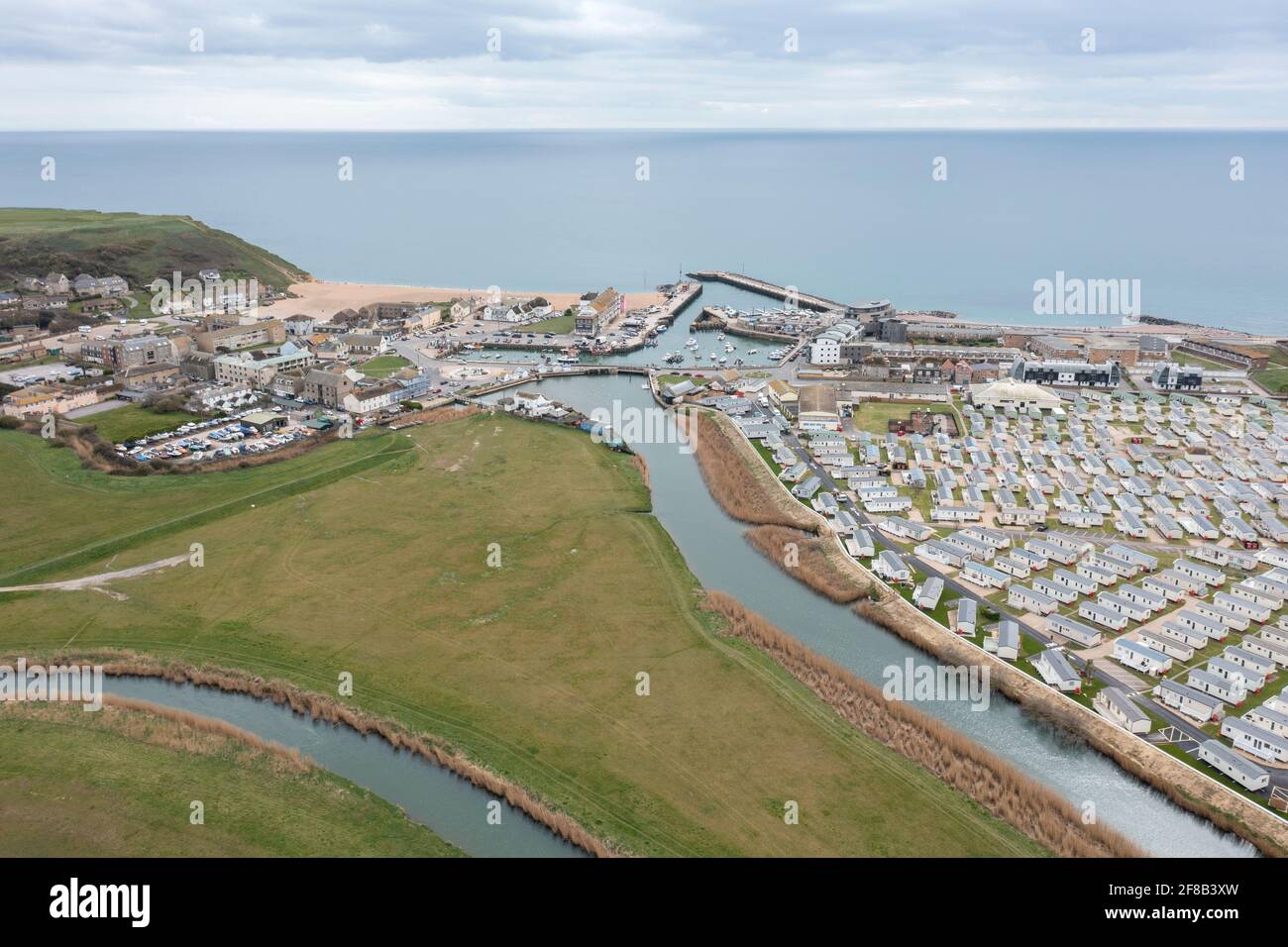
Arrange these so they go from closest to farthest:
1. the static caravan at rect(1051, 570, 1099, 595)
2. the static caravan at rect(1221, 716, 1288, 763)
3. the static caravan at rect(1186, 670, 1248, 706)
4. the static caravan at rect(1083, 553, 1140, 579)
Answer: the static caravan at rect(1221, 716, 1288, 763)
the static caravan at rect(1186, 670, 1248, 706)
the static caravan at rect(1051, 570, 1099, 595)
the static caravan at rect(1083, 553, 1140, 579)

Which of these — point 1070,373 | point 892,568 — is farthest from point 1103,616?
point 1070,373

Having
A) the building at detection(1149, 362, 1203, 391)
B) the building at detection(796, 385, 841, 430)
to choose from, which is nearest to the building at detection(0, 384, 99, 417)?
the building at detection(796, 385, 841, 430)

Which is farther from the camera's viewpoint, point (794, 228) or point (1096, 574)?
point (794, 228)

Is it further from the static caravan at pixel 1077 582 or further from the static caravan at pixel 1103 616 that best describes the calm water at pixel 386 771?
the static caravan at pixel 1077 582

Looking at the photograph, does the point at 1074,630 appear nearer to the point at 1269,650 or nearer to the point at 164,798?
the point at 1269,650

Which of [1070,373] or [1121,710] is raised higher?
[1070,373]

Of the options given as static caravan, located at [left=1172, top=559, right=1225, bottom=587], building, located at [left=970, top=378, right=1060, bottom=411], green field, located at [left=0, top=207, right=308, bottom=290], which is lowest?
static caravan, located at [left=1172, top=559, right=1225, bottom=587]

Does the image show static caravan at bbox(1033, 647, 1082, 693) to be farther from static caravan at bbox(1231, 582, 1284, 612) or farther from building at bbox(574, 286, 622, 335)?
building at bbox(574, 286, 622, 335)
